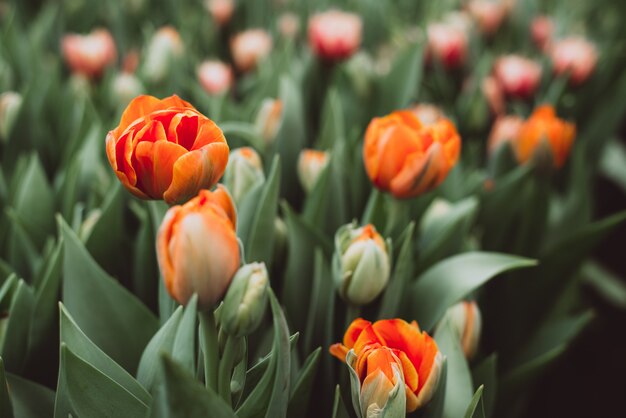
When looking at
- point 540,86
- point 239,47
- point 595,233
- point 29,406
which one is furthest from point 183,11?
point 29,406

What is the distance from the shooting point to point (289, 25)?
158 cm

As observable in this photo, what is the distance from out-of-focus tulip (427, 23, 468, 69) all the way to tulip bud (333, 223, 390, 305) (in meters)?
0.80

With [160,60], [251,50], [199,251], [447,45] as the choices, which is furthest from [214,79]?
[199,251]

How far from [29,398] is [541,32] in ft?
4.68

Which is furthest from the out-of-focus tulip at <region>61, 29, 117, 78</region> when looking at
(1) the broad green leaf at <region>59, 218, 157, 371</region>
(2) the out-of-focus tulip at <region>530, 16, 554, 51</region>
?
(2) the out-of-focus tulip at <region>530, 16, 554, 51</region>

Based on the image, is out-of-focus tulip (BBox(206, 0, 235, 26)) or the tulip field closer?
the tulip field

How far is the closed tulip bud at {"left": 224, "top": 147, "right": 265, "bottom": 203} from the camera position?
0.72 meters

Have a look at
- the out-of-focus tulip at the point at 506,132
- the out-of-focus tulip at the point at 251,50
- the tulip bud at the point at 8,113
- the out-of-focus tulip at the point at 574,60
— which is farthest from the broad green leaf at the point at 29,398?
A: the out-of-focus tulip at the point at 574,60

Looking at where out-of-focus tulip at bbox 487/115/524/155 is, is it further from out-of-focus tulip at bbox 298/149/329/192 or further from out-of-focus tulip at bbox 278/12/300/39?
out-of-focus tulip at bbox 278/12/300/39

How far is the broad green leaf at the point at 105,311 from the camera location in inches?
25.7

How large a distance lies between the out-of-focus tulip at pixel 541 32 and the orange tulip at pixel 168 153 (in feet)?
4.22

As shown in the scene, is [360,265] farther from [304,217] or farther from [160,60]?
[160,60]

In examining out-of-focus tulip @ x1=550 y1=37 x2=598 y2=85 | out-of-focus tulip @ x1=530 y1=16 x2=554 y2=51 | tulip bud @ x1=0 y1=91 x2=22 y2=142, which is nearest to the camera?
tulip bud @ x1=0 y1=91 x2=22 y2=142

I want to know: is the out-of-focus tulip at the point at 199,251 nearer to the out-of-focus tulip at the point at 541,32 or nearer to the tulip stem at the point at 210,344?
the tulip stem at the point at 210,344
